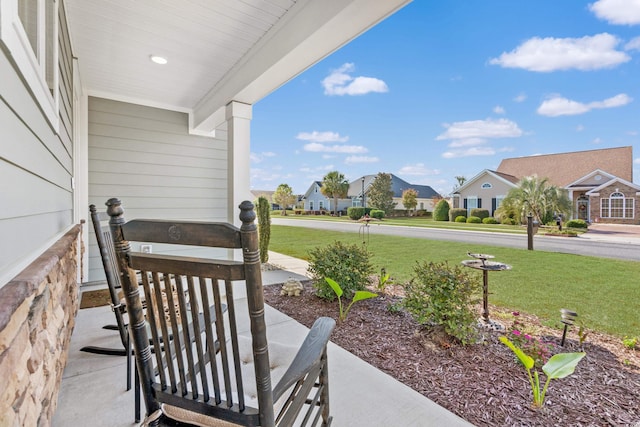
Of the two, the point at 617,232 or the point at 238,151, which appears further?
the point at 617,232

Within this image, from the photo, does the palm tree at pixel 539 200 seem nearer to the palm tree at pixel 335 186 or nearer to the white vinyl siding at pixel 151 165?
the white vinyl siding at pixel 151 165

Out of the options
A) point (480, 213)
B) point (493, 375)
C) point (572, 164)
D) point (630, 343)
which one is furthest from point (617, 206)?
point (493, 375)

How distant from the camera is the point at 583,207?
939cm

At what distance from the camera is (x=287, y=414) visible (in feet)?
3.12

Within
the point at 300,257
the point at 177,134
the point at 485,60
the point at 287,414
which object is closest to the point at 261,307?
the point at 287,414

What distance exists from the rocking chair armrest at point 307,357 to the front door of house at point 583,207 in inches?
435

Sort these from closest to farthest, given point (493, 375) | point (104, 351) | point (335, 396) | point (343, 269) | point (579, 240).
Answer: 1. point (335, 396)
2. point (493, 375)
3. point (104, 351)
4. point (343, 269)
5. point (579, 240)

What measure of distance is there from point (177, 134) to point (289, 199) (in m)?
18.2

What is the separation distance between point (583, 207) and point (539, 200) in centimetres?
113

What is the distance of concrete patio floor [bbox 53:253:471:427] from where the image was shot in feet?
5.08

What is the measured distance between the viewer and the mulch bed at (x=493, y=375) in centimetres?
158

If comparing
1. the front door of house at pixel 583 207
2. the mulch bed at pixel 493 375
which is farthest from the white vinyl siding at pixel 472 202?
the mulch bed at pixel 493 375

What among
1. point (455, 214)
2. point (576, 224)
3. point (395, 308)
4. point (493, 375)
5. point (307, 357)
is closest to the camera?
point (307, 357)

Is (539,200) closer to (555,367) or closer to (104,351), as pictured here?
(555,367)
